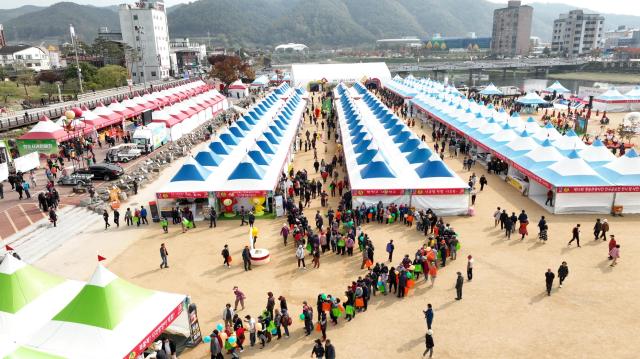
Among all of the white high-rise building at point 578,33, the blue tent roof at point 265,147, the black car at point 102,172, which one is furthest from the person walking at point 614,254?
the white high-rise building at point 578,33

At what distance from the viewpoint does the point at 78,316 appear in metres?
9.30

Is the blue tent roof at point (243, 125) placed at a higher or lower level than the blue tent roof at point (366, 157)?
higher

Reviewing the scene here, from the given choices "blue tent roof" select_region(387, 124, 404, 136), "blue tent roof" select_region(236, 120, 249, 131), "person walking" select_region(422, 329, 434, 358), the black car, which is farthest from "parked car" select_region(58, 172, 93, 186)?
"person walking" select_region(422, 329, 434, 358)

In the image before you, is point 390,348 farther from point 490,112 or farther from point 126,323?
point 490,112

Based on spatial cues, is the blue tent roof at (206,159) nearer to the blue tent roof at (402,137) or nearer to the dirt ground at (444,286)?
the dirt ground at (444,286)

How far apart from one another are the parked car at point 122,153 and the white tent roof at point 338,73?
154ft

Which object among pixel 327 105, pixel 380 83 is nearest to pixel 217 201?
pixel 327 105

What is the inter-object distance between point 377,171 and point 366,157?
2090 mm

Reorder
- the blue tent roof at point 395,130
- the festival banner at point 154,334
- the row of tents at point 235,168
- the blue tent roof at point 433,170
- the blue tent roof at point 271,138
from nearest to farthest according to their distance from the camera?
1. the festival banner at point 154,334
2. the row of tents at point 235,168
3. the blue tent roof at point 433,170
4. the blue tent roof at point 271,138
5. the blue tent roof at point 395,130

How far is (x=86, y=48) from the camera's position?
327 ft

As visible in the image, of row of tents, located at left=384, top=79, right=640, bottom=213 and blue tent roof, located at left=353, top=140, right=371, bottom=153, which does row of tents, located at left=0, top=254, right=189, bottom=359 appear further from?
row of tents, located at left=384, top=79, right=640, bottom=213

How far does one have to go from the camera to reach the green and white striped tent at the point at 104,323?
8883 mm

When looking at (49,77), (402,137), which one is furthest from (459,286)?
(49,77)

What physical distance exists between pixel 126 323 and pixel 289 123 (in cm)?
2487
